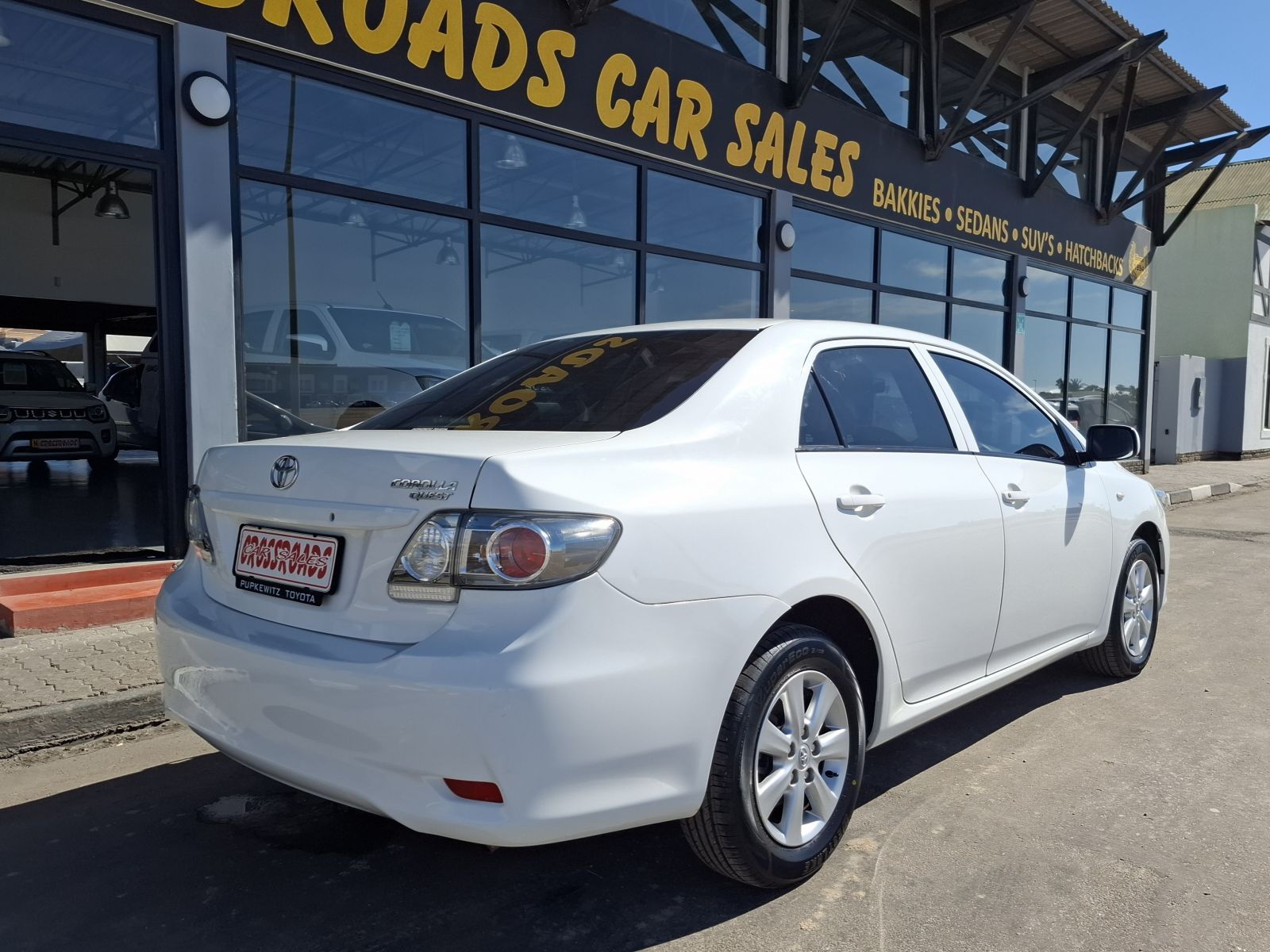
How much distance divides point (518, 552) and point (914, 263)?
1104cm

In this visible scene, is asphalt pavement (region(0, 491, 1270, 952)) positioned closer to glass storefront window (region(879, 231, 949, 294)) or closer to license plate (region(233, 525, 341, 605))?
license plate (region(233, 525, 341, 605))

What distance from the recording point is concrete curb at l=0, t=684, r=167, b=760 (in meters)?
3.45

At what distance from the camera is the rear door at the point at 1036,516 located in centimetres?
337

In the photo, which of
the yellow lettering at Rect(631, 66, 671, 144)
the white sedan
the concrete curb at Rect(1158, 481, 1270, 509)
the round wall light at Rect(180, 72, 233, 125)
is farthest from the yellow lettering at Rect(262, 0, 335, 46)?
the concrete curb at Rect(1158, 481, 1270, 509)

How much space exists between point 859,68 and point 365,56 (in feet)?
21.7

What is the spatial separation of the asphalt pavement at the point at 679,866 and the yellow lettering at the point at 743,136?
6844 mm

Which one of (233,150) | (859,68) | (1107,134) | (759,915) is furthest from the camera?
(1107,134)

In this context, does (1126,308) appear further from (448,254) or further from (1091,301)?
(448,254)

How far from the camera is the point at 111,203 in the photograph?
13.7 metres

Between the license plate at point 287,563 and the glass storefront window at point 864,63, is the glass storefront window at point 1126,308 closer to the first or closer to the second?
the glass storefront window at point 864,63

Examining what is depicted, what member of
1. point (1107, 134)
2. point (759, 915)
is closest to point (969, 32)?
point (1107, 134)

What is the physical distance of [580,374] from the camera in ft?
9.61

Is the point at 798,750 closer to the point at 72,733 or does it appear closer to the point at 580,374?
the point at 580,374

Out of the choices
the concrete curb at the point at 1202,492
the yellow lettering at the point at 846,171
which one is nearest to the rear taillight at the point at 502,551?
the yellow lettering at the point at 846,171
